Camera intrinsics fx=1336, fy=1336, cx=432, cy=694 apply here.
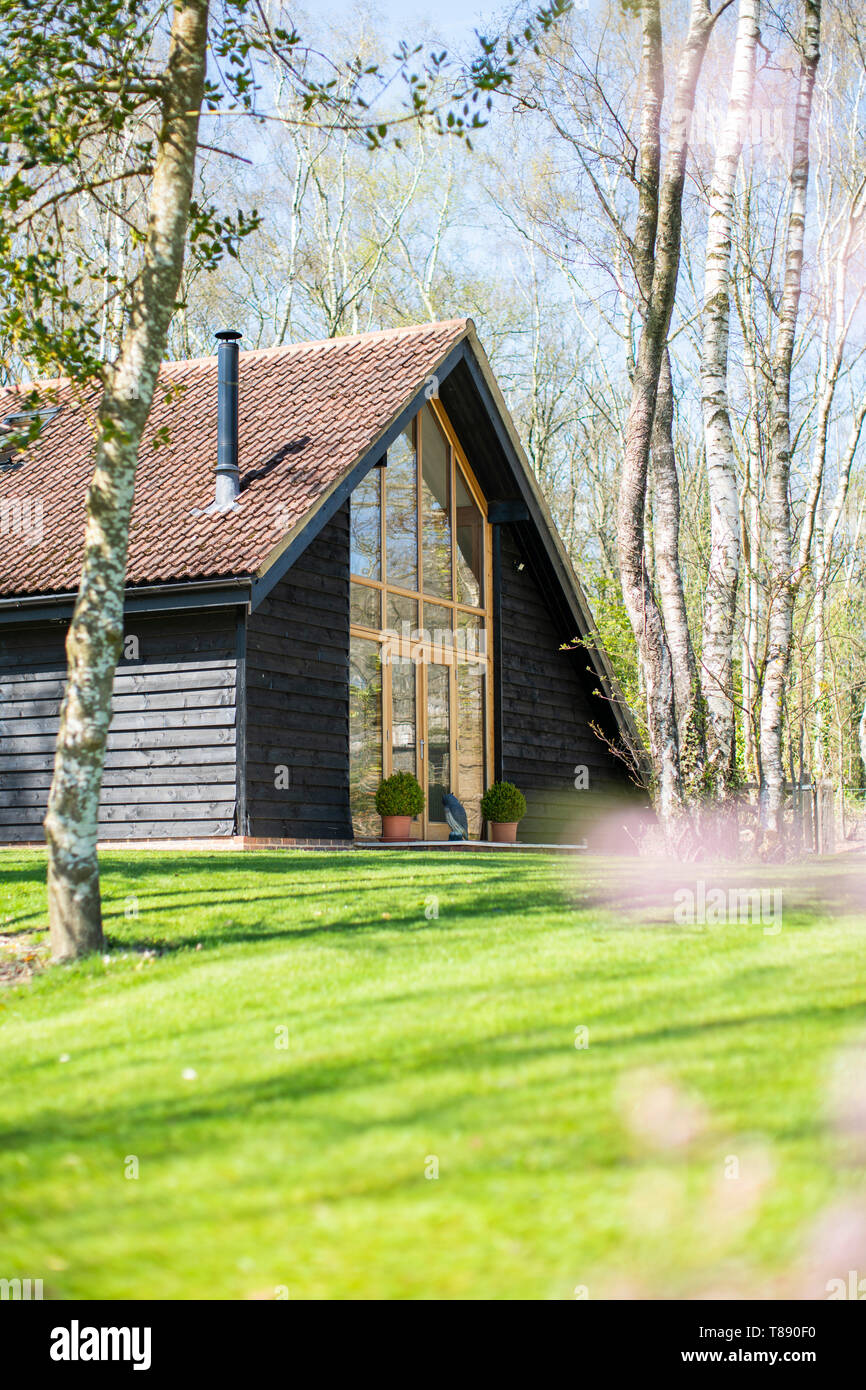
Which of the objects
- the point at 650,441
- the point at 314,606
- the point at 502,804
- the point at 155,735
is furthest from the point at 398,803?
the point at 650,441

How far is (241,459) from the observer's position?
50.3 ft

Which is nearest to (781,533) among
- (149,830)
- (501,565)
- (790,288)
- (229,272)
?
(790,288)

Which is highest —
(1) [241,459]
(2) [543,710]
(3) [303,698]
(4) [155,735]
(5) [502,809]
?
(1) [241,459]

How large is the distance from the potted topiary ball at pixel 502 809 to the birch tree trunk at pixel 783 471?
502 centimetres

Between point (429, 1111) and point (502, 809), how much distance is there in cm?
1384

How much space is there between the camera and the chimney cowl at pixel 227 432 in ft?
48.0

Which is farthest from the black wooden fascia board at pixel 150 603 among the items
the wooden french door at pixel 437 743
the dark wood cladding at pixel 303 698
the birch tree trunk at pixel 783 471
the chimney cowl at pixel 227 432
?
the birch tree trunk at pixel 783 471

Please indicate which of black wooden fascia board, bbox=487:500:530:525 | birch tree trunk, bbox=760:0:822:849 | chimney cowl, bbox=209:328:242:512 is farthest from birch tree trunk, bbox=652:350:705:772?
black wooden fascia board, bbox=487:500:530:525

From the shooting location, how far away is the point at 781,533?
44.6ft

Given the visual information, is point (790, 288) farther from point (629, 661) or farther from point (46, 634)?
point (629, 661)

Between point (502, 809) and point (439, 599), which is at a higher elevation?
point (439, 599)

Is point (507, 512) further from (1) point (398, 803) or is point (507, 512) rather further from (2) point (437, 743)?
(1) point (398, 803)

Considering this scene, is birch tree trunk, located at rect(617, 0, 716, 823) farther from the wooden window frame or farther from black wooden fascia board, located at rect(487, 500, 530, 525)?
black wooden fascia board, located at rect(487, 500, 530, 525)
